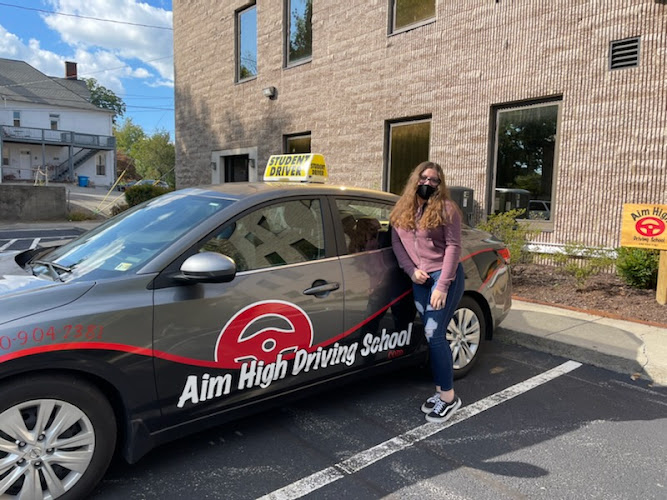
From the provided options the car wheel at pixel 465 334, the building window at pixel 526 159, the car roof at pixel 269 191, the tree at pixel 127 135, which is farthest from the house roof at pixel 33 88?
the car wheel at pixel 465 334

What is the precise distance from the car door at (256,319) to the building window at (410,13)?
303 inches

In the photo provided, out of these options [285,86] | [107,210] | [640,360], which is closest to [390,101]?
[285,86]

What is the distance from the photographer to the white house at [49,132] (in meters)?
41.2

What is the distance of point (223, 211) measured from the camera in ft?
9.61

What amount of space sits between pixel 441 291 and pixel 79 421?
216 cm

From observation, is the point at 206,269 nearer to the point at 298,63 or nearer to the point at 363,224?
the point at 363,224

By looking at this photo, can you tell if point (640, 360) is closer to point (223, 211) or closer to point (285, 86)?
point (223, 211)

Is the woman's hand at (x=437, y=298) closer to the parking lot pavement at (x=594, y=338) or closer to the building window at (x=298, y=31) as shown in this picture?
the parking lot pavement at (x=594, y=338)

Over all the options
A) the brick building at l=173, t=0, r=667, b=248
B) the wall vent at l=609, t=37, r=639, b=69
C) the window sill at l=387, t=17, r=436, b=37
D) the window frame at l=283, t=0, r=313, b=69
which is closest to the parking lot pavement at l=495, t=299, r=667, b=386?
the brick building at l=173, t=0, r=667, b=248

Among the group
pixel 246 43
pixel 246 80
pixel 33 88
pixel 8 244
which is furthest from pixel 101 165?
pixel 8 244

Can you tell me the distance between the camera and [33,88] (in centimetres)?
4484

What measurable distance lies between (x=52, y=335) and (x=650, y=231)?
6116mm

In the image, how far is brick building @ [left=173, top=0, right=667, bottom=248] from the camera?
703 centimetres

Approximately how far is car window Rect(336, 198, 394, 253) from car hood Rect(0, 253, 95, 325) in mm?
1638
